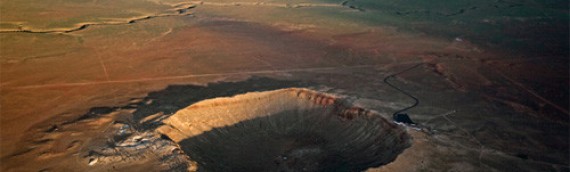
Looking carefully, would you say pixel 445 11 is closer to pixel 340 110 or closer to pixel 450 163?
pixel 340 110

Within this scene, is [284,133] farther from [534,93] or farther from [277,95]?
[534,93]

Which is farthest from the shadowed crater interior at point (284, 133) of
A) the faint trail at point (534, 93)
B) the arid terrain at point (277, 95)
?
the faint trail at point (534, 93)

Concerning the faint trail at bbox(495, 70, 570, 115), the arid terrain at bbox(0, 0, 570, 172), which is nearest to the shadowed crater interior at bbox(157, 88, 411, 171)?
the arid terrain at bbox(0, 0, 570, 172)

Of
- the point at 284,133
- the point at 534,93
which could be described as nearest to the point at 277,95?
the point at 284,133

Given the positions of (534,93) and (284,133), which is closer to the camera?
(284,133)

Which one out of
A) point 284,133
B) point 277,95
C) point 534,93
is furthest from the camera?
point 534,93

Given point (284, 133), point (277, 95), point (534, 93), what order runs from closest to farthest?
point (284, 133)
point (277, 95)
point (534, 93)

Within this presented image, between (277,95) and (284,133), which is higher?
(277,95)
